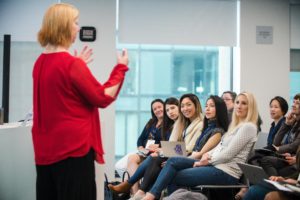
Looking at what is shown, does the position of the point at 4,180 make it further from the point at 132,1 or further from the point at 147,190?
the point at 132,1

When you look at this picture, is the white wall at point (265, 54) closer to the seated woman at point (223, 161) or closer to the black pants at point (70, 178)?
the seated woman at point (223, 161)

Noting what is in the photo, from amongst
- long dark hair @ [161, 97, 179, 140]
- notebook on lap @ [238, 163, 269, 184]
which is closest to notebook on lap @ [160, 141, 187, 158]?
long dark hair @ [161, 97, 179, 140]

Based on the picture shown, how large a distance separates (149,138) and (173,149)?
3.88 feet

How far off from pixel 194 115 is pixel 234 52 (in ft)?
7.39

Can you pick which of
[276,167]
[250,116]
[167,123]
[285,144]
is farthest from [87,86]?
[167,123]

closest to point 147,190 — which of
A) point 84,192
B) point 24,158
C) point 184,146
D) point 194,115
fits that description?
point 184,146

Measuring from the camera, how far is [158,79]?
7.96 m

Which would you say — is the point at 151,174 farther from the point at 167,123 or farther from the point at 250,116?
the point at 250,116

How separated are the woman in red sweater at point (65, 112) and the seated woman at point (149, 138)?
11.7ft

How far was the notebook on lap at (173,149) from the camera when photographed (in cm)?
445

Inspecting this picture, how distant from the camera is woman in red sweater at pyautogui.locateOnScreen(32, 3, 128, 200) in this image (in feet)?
5.66

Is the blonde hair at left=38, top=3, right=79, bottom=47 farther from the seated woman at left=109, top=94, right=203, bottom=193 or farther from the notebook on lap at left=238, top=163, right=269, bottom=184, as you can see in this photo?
the seated woman at left=109, top=94, right=203, bottom=193

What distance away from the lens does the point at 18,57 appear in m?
6.31

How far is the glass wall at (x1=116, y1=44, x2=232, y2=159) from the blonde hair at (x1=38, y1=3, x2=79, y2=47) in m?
5.25
